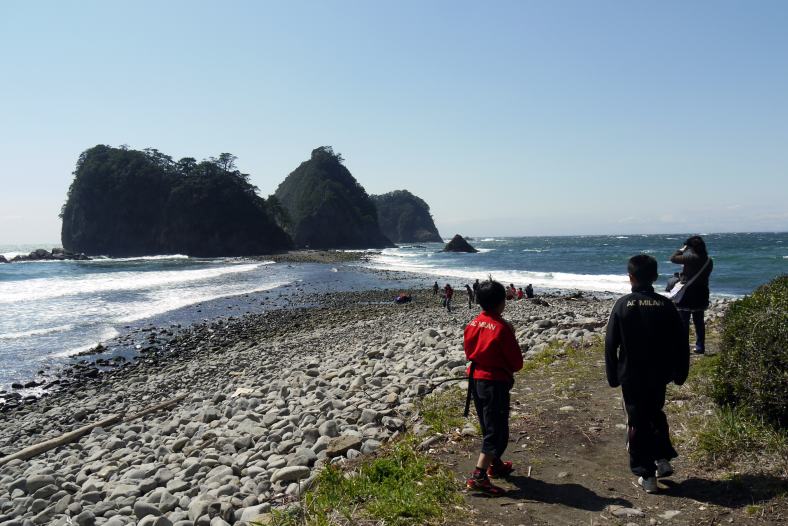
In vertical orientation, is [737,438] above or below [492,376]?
below

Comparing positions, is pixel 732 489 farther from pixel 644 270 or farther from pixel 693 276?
pixel 693 276

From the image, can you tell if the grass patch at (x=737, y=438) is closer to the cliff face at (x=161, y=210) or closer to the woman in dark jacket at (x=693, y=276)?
the woman in dark jacket at (x=693, y=276)

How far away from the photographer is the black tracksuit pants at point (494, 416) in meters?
4.23

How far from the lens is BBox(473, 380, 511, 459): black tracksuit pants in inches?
167

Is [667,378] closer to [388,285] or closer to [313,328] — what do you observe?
[313,328]

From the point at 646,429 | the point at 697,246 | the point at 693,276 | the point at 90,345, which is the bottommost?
the point at 90,345

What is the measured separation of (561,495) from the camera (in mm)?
4098

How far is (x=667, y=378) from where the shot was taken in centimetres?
407

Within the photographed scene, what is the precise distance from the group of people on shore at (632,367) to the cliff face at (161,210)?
101769 millimetres

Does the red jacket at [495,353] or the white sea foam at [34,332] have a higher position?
the red jacket at [495,353]

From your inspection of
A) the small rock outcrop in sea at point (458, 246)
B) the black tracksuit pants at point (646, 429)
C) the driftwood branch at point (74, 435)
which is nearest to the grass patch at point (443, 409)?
the black tracksuit pants at point (646, 429)

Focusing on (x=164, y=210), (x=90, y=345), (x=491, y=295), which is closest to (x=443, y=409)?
(x=491, y=295)

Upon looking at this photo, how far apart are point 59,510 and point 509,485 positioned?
530 cm

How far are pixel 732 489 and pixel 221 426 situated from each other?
662 cm
